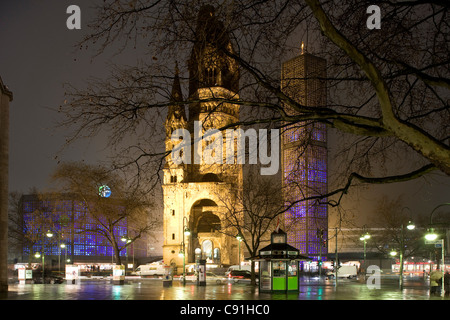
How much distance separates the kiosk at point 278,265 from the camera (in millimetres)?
35031

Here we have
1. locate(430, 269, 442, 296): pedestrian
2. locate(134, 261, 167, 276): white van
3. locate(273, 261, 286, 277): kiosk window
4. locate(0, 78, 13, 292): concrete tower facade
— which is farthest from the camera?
locate(134, 261, 167, 276): white van

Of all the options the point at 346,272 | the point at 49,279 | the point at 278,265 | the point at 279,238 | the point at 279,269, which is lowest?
the point at 346,272

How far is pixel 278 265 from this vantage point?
35.7 metres

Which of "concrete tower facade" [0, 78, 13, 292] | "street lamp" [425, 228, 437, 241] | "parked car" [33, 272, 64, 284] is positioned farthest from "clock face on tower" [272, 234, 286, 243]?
"parked car" [33, 272, 64, 284]

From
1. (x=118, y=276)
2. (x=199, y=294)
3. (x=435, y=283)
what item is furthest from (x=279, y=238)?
(x=118, y=276)

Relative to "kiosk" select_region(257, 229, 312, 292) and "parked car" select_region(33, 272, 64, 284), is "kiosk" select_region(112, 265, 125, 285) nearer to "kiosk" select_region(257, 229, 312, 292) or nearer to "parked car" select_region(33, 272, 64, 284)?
"parked car" select_region(33, 272, 64, 284)

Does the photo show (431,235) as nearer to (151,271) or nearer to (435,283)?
(435,283)

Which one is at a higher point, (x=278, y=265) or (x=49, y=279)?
(x=278, y=265)

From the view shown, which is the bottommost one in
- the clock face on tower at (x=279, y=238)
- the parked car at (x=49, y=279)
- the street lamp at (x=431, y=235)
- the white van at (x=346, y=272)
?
the white van at (x=346, y=272)

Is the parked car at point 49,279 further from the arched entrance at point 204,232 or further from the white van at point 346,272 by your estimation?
the arched entrance at point 204,232

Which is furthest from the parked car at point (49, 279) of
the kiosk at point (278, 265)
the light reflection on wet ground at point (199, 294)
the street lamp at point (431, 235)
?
the street lamp at point (431, 235)

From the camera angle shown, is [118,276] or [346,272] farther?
[346,272]

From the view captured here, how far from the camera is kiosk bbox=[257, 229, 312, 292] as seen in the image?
115ft
